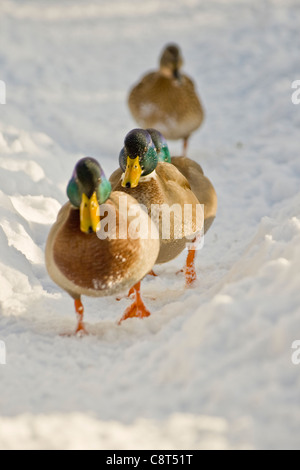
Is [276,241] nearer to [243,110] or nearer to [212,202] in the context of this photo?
[212,202]

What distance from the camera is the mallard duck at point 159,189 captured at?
331 cm

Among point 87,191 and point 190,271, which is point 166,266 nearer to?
point 190,271

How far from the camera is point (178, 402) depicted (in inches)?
85.9

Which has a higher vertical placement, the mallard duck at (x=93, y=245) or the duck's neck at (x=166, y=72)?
the duck's neck at (x=166, y=72)

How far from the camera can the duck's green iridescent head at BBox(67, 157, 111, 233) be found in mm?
2764

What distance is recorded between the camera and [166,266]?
14.3 ft

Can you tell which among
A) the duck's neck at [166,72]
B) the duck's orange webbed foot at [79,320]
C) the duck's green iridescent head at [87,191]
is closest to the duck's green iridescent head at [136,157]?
the duck's green iridescent head at [87,191]

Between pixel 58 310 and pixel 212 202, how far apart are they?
48.6 inches

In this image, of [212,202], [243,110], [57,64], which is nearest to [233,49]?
[243,110]

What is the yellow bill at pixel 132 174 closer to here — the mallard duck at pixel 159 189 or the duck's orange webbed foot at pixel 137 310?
the mallard duck at pixel 159 189

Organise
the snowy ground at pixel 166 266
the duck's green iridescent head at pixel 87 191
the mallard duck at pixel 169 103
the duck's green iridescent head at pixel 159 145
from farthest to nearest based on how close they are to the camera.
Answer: the mallard duck at pixel 169 103
the duck's green iridescent head at pixel 159 145
the duck's green iridescent head at pixel 87 191
the snowy ground at pixel 166 266

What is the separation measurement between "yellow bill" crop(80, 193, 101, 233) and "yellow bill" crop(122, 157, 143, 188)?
0.51 metres

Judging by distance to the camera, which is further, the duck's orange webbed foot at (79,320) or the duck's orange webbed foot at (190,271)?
the duck's orange webbed foot at (190,271)

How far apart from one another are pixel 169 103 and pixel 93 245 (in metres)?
3.79
